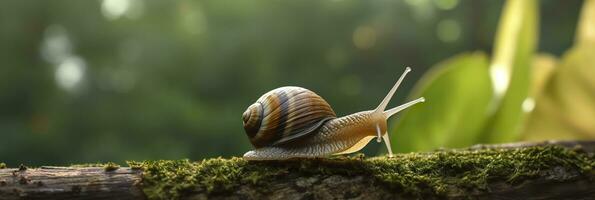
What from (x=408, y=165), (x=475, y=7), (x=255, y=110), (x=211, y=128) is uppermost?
(x=475, y=7)

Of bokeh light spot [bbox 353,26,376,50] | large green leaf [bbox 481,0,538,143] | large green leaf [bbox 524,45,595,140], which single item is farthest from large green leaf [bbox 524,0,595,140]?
bokeh light spot [bbox 353,26,376,50]

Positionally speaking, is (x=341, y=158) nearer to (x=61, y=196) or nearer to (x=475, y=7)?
(x=61, y=196)

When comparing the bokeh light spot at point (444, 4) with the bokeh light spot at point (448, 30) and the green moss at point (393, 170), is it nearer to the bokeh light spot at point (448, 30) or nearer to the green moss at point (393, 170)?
the bokeh light spot at point (448, 30)

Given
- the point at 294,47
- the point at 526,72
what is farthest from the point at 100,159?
the point at 526,72

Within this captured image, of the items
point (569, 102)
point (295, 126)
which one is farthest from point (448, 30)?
point (295, 126)

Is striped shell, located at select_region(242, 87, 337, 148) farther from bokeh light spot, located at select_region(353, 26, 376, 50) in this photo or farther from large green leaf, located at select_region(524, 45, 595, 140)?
bokeh light spot, located at select_region(353, 26, 376, 50)

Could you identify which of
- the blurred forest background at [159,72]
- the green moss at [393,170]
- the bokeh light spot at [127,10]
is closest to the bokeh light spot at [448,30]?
the blurred forest background at [159,72]

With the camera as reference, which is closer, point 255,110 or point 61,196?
point 61,196
